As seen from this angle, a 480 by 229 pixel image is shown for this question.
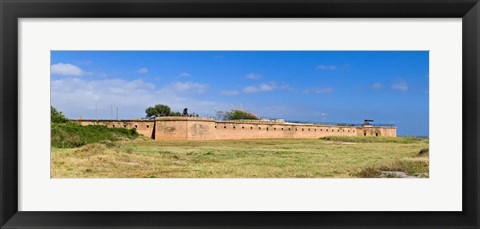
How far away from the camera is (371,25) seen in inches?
89.8

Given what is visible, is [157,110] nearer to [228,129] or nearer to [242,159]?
[228,129]

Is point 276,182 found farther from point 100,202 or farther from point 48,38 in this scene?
point 48,38

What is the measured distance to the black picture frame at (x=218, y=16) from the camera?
6.97 feet

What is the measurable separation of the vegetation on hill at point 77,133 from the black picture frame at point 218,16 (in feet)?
26.8

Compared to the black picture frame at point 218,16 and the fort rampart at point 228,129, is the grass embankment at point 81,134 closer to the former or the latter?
the fort rampart at point 228,129

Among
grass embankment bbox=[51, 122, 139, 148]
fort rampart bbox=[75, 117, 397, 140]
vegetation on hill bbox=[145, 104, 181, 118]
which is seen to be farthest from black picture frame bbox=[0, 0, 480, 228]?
vegetation on hill bbox=[145, 104, 181, 118]

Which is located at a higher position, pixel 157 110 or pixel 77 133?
pixel 157 110

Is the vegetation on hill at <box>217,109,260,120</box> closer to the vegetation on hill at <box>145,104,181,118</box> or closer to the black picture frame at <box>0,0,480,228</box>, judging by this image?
the vegetation on hill at <box>145,104,181,118</box>

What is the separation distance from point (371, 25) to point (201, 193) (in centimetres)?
122

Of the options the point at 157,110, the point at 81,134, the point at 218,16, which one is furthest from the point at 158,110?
the point at 218,16

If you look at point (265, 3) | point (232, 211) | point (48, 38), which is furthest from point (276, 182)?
point (48, 38)

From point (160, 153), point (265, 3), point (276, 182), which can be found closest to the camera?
point (265, 3)

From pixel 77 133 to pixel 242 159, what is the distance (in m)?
4.43

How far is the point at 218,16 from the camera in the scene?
215cm
